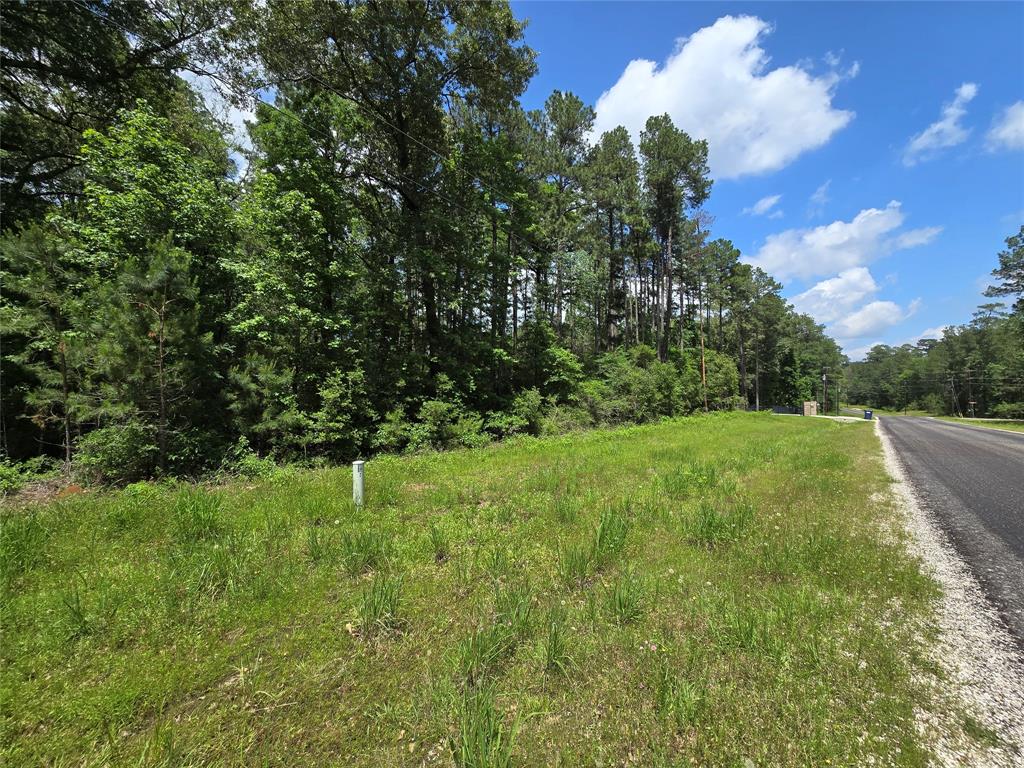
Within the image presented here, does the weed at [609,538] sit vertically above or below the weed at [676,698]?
above

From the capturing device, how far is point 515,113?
21.2m

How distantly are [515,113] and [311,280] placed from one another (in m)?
17.2

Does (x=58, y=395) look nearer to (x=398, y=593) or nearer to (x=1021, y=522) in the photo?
(x=398, y=593)

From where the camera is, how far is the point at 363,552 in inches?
157

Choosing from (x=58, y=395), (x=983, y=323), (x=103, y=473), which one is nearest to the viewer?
(x=103, y=473)

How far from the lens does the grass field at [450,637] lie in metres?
2.03

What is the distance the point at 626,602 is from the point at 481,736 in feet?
Answer: 5.58

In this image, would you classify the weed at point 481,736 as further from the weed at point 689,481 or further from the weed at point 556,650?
the weed at point 689,481

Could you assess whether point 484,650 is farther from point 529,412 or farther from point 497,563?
point 529,412

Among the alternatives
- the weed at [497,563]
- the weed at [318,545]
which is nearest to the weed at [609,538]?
the weed at [497,563]

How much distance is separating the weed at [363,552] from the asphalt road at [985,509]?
5.75 meters

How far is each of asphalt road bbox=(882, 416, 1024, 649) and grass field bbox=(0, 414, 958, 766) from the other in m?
0.62

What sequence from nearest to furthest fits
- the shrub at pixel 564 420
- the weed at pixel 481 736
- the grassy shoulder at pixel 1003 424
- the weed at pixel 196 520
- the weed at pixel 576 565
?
the weed at pixel 481 736 < the weed at pixel 576 565 < the weed at pixel 196 520 < the shrub at pixel 564 420 < the grassy shoulder at pixel 1003 424

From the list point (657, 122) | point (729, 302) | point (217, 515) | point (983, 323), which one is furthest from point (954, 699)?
point (983, 323)
